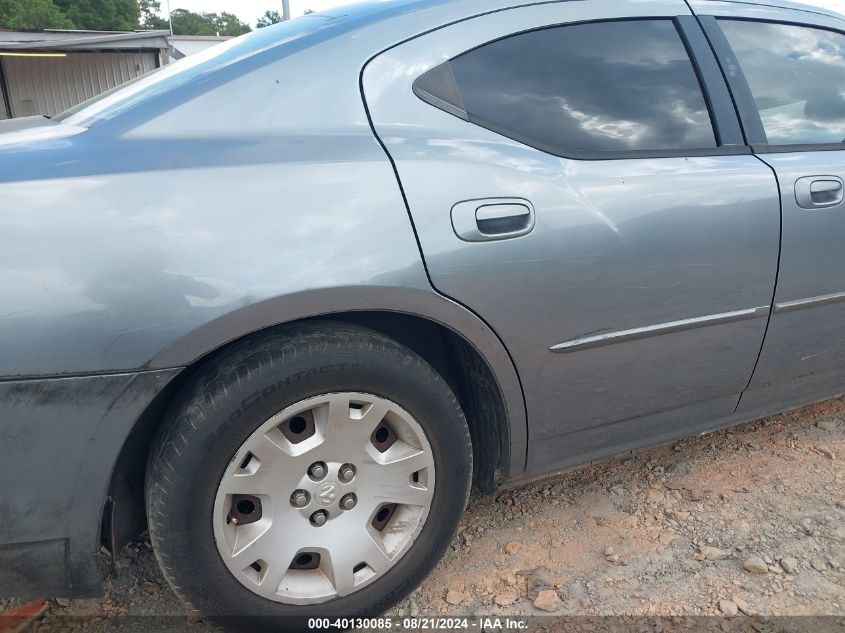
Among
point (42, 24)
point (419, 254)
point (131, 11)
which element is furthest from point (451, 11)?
point (131, 11)

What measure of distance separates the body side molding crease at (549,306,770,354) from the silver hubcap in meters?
0.49

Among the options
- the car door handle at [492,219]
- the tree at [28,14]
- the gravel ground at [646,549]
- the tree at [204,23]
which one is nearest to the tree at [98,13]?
the tree at [28,14]

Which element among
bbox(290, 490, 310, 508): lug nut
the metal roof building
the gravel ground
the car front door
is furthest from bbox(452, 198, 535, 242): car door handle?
the metal roof building

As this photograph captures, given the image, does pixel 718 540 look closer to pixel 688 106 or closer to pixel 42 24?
pixel 688 106

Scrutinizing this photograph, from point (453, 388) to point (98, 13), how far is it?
64.4m

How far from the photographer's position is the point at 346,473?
1.66 m

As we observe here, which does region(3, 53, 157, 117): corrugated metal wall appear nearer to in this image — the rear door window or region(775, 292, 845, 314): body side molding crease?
the rear door window

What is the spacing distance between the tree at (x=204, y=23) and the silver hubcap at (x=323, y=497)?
74.8m

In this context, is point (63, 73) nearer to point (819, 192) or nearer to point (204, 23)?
point (819, 192)

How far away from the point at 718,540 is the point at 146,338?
5.95ft

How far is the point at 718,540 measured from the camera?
210 centimetres

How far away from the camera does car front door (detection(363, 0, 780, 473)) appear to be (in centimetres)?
168

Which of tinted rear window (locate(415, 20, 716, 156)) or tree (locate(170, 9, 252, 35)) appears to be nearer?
tinted rear window (locate(415, 20, 716, 156))

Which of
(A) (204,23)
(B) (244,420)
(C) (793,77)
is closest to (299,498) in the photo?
(B) (244,420)
